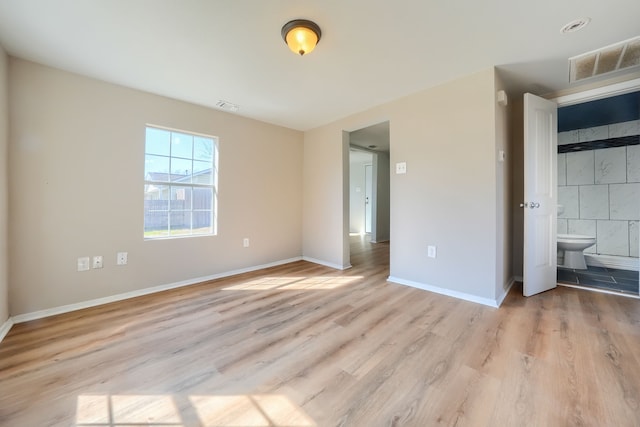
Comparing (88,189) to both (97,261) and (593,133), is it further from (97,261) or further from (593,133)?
(593,133)

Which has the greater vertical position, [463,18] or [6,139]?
[463,18]

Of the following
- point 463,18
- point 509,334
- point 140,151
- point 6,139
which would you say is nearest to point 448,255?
point 509,334

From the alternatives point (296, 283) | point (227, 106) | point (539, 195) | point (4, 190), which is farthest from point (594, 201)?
point (4, 190)

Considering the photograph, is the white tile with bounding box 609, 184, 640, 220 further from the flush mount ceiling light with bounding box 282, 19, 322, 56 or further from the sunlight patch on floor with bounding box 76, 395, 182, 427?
the sunlight patch on floor with bounding box 76, 395, 182, 427

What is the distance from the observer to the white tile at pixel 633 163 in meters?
3.71

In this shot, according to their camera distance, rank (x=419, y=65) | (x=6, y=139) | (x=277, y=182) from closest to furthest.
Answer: (x=6, y=139)
(x=419, y=65)
(x=277, y=182)

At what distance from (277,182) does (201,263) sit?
1.64m

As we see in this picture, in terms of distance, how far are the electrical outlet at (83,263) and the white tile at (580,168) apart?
7.00 metres

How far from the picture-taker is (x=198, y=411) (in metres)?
1.19

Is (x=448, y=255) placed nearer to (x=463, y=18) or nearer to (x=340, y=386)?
(x=340, y=386)

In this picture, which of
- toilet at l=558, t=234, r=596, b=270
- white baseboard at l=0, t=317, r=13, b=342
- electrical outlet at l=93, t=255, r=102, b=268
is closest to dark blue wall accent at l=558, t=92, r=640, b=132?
toilet at l=558, t=234, r=596, b=270

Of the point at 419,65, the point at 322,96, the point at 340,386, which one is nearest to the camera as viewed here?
the point at 340,386

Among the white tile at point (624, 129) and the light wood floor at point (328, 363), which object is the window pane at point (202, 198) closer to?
the light wood floor at point (328, 363)

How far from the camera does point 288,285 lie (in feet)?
9.87
